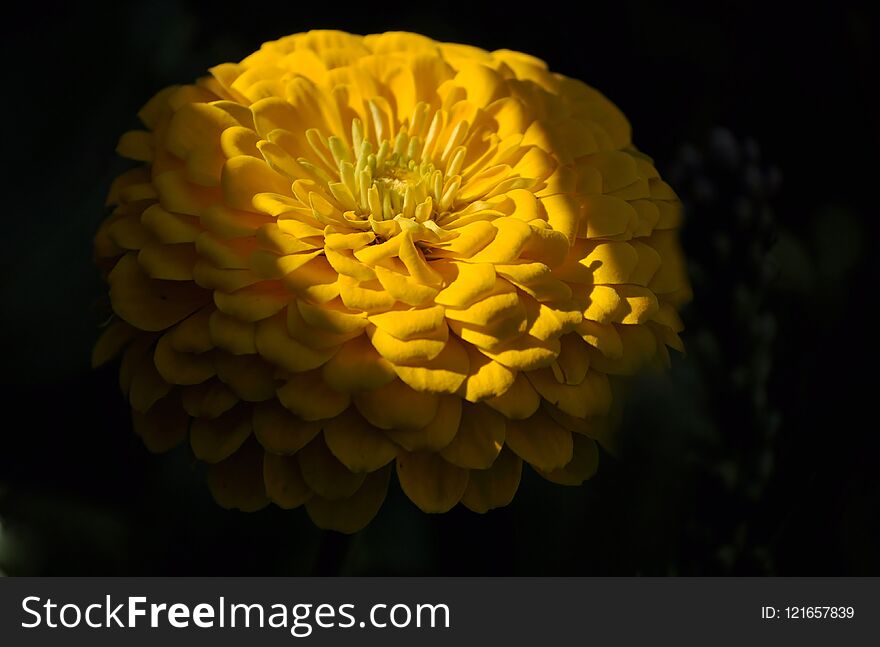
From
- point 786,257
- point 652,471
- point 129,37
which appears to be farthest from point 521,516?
point 129,37

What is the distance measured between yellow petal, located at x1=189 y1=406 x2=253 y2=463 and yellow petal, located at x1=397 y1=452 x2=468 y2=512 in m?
0.14

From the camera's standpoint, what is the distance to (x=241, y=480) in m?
0.85

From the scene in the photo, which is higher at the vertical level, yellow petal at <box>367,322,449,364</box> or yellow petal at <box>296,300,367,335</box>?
yellow petal at <box>296,300,367,335</box>

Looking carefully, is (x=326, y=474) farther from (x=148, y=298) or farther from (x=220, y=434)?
(x=148, y=298)

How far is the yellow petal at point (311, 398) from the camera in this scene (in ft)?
2.55

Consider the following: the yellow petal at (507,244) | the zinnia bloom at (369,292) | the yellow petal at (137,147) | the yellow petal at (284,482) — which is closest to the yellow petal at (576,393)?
the zinnia bloom at (369,292)

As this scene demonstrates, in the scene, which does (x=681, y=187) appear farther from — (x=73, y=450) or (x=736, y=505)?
(x=73, y=450)

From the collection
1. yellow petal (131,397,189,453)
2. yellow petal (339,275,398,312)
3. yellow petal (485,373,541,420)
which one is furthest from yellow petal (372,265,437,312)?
yellow petal (131,397,189,453)

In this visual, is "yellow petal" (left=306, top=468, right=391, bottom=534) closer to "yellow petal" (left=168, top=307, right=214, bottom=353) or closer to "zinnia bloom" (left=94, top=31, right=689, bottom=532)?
"zinnia bloom" (left=94, top=31, right=689, bottom=532)

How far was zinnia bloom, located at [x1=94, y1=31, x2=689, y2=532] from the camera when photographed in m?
0.79

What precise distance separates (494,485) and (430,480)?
0.06 metres

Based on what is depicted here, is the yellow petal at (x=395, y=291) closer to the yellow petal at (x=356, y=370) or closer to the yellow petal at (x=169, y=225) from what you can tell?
the yellow petal at (x=356, y=370)

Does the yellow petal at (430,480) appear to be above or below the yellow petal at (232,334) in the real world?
below

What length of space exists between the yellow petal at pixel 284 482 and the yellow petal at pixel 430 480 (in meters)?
0.09
